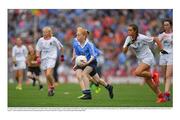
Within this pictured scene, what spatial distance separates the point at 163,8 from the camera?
1592 centimetres

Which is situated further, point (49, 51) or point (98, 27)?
point (98, 27)

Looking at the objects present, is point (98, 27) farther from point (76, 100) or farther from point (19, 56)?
point (76, 100)

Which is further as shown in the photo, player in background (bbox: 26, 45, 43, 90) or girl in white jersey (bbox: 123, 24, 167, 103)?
player in background (bbox: 26, 45, 43, 90)

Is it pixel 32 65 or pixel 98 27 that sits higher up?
pixel 98 27

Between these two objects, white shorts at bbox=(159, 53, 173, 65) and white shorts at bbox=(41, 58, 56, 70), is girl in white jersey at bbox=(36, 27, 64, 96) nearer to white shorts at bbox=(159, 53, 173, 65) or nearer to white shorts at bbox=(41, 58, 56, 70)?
white shorts at bbox=(41, 58, 56, 70)

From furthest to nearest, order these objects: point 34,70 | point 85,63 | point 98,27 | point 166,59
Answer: point 98,27, point 34,70, point 166,59, point 85,63

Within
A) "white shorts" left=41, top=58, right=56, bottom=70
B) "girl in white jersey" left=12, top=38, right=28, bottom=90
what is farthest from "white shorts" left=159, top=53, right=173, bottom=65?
"girl in white jersey" left=12, top=38, right=28, bottom=90

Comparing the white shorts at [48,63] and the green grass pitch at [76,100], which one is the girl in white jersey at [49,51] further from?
the green grass pitch at [76,100]

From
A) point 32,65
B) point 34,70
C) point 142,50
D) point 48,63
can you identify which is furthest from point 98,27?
point 142,50

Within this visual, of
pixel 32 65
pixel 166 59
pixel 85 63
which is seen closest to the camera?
pixel 85 63

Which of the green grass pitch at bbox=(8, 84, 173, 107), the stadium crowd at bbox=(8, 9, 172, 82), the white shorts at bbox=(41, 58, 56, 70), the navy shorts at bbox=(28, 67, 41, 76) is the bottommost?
the green grass pitch at bbox=(8, 84, 173, 107)
